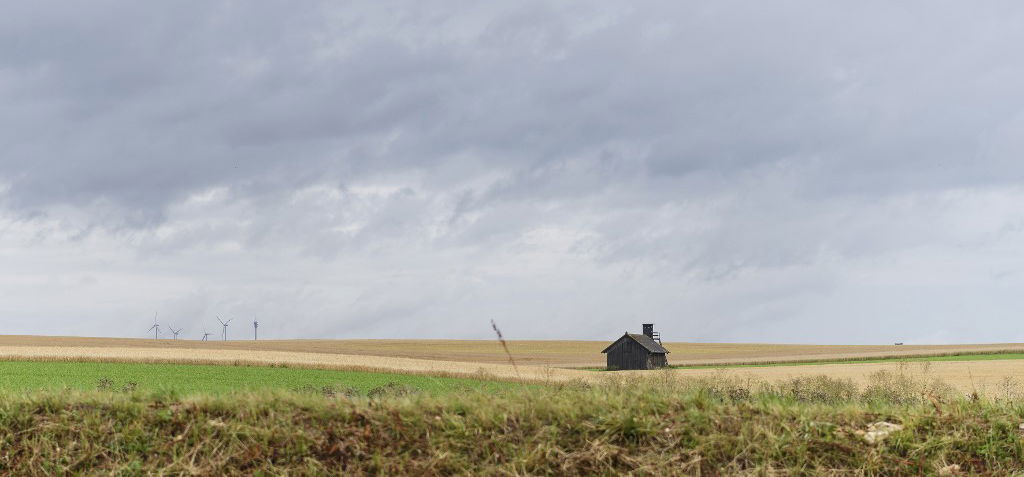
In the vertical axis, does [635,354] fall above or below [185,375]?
below

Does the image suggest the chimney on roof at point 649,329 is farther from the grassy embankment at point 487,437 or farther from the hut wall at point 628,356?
the grassy embankment at point 487,437

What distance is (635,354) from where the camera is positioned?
63.5m

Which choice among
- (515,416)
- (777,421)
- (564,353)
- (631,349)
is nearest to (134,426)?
(515,416)

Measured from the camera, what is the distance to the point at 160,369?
34844 millimetres

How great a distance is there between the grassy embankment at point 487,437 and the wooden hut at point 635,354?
57452mm

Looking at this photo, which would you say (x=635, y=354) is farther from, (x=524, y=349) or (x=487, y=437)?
(x=487, y=437)

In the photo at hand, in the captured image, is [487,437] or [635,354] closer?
[487,437]

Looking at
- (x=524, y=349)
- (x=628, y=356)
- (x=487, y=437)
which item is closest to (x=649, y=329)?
(x=628, y=356)

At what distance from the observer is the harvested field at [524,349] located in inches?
2872

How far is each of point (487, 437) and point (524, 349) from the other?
3632 inches

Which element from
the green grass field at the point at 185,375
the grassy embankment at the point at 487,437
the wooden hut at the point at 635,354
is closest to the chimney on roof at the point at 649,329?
the wooden hut at the point at 635,354

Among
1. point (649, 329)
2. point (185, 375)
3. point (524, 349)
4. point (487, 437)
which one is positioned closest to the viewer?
point (487, 437)

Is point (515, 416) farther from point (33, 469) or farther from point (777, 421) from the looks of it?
point (33, 469)

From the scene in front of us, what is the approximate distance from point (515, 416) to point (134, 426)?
119 inches
